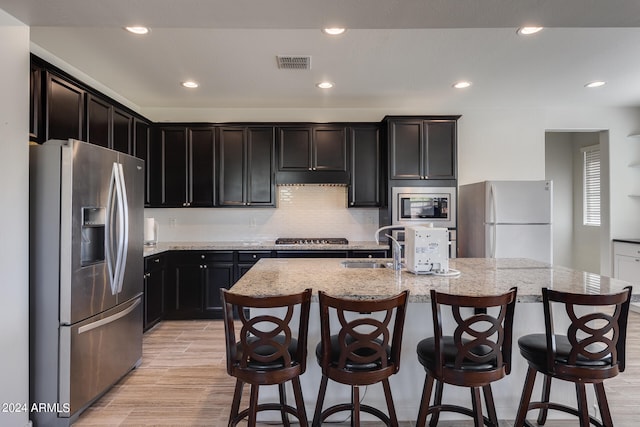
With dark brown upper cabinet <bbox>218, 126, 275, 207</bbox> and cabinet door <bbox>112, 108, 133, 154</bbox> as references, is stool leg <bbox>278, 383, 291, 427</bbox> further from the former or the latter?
cabinet door <bbox>112, 108, 133, 154</bbox>

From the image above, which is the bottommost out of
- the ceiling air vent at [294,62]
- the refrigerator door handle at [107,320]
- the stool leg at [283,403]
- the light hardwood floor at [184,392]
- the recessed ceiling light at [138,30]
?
the light hardwood floor at [184,392]

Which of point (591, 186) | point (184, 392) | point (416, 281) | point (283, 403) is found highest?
point (591, 186)

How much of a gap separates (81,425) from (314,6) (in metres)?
2.84

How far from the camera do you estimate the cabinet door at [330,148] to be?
14.6 ft

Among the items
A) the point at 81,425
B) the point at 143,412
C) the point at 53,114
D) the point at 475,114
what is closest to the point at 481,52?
the point at 475,114

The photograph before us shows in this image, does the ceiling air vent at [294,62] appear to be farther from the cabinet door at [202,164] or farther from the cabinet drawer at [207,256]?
the cabinet drawer at [207,256]

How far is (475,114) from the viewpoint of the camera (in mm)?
4727

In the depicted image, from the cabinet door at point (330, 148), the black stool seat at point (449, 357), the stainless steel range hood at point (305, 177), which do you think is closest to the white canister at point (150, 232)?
the stainless steel range hood at point (305, 177)

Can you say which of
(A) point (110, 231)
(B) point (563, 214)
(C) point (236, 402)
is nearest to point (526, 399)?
(C) point (236, 402)

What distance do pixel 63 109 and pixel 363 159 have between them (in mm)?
3100

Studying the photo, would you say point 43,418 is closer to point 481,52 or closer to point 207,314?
point 207,314

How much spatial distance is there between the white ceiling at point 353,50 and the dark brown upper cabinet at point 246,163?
0.40 m

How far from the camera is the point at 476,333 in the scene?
164 cm

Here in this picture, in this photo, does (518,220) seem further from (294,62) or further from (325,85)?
(294,62)
